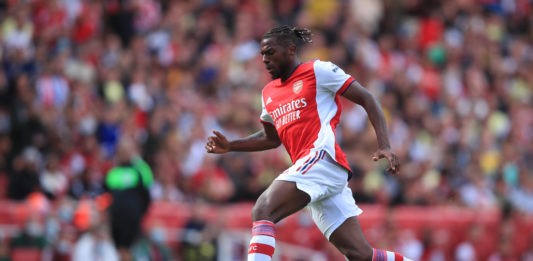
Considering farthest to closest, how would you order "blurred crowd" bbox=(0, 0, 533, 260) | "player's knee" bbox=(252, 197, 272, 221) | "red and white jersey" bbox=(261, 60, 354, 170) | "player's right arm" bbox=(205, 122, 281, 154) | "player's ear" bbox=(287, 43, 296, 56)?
"blurred crowd" bbox=(0, 0, 533, 260) → "player's right arm" bbox=(205, 122, 281, 154) → "player's ear" bbox=(287, 43, 296, 56) → "red and white jersey" bbox=(261, 60, 354, 170) → "player's knee" bbox=(252, 197, 272, 221)

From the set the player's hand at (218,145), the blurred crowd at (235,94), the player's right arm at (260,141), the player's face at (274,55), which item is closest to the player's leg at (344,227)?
the player's right arm at (260,141)

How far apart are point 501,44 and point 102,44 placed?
34.4 ft

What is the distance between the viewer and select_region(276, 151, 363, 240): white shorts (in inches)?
329

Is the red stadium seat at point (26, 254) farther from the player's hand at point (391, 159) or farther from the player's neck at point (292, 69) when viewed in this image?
the player's hand at point (391, 159)

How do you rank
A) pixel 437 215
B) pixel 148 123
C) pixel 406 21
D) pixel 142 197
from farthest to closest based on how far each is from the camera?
pixel 406 21, pixel 437 215, pixel 148 123, pixel 142 197

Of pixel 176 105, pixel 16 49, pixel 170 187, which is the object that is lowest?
pixel 170 187

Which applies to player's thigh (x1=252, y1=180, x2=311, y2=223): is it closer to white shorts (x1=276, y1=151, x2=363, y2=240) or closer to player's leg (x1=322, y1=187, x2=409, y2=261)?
white shorts (x1=276, y1=151, x2=363, y2=240)

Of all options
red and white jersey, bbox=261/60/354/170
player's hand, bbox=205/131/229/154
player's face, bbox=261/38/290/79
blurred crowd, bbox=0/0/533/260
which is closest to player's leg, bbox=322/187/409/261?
red and white jersey, bbox=261/60/354/170

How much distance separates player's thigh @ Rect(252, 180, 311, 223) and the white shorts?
0.05 metres

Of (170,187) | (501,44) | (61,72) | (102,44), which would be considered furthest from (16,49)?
(501,44)

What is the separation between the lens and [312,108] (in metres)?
8.62

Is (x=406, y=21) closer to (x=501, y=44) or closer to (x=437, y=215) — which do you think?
(x=501, y=44)

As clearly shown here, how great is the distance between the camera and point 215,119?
17.0 metres

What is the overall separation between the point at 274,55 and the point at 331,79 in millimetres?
500
